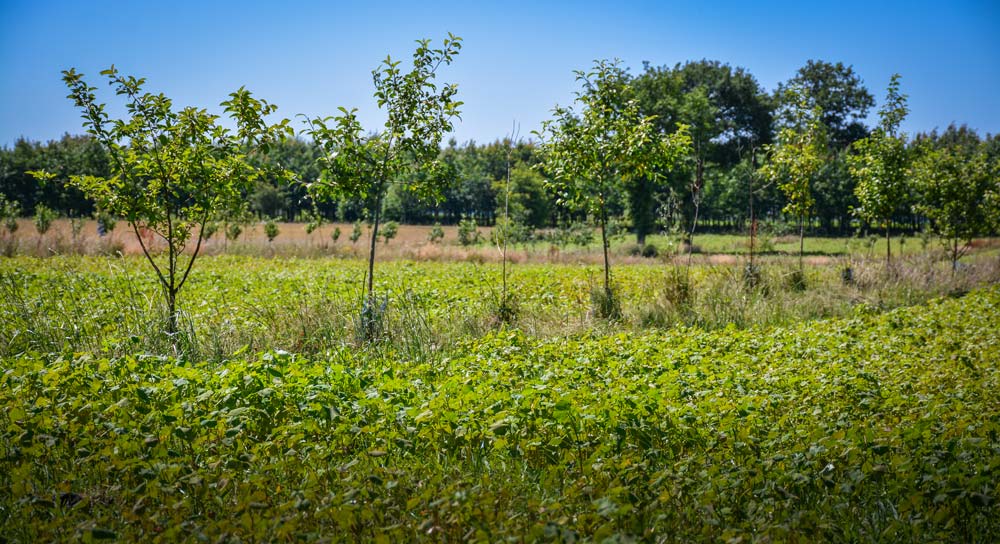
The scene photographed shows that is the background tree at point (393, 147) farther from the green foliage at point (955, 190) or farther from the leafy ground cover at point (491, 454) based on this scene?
the green foliage at point (955, 190)

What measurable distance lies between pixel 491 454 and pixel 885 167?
1596 cm

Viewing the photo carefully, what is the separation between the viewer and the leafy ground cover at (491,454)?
3.14 meters

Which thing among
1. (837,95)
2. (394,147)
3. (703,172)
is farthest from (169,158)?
(837,95)

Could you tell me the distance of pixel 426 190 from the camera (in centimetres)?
916

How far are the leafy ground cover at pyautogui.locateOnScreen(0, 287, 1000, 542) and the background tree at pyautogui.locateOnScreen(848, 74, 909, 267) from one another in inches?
442

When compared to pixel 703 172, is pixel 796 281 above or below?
below

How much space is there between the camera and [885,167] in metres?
15.5

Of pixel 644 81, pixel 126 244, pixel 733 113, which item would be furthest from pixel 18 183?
pixel 733 113

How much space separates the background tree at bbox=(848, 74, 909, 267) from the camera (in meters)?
15.5

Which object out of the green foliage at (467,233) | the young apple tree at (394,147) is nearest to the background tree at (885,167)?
the young apple tree at (394,147)

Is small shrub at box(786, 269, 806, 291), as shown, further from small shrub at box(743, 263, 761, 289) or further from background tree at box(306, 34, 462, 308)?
background tree at box(306, 34, 462, 308)

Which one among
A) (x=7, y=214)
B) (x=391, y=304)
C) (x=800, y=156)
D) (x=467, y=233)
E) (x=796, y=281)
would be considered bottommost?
(x=796, y=281)

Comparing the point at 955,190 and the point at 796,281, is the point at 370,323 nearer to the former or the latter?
the point at 796,281

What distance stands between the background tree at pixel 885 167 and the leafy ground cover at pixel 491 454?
11.2 metres
